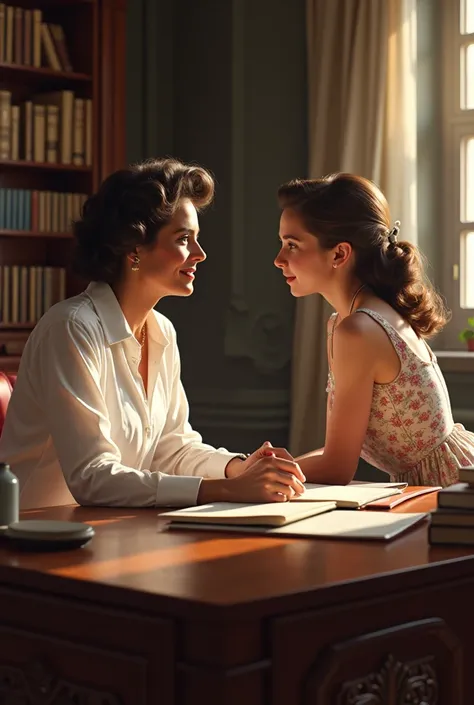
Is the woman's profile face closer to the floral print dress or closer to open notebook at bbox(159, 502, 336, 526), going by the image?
the floral print dress

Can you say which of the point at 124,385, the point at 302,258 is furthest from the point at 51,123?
the point at 124,385

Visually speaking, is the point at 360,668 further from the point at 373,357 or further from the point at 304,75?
the point at 304,75

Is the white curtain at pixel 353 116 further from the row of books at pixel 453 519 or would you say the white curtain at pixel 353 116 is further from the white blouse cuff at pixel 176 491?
the row of books at pixel 453 519

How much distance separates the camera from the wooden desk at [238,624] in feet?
4.11

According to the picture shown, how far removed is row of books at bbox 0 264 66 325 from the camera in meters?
4.43

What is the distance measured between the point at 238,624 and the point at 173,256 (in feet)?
4.69

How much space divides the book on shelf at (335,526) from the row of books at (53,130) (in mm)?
2914

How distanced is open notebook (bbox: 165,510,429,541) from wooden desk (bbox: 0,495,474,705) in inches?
1.9

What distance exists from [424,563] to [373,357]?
1048 mm

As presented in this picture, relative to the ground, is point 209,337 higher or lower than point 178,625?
higher

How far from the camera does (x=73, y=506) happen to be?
6.78ft

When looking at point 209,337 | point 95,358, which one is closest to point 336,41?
point 209,337

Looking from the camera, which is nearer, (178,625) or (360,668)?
(178,625)

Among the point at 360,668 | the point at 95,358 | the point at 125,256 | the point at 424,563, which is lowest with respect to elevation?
the point at 360,668
